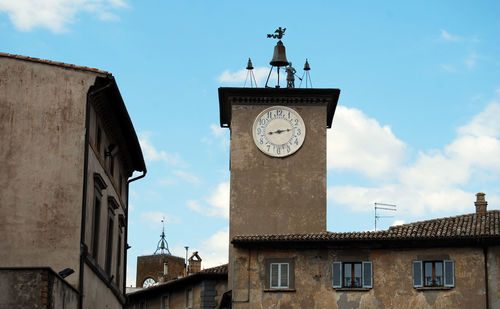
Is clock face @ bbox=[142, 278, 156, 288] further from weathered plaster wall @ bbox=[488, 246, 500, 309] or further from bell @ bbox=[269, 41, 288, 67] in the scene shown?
weathered plaster wall @ bbox=[488, 246, 500, 309]

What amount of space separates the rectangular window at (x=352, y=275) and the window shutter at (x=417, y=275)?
1529 mm

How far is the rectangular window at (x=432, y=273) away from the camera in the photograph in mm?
34500

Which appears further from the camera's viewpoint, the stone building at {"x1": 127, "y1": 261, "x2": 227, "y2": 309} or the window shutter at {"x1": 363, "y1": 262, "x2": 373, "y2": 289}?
the stone building at {"x1": 127, "y1": 261, "x2": 227, "y2": 309}

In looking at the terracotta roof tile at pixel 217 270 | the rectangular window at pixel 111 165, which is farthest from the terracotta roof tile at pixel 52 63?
the terracotta roof tile at pixel 217 270

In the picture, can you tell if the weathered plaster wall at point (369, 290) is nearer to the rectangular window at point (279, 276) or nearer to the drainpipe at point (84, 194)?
the rectangular window at point (279, 276)

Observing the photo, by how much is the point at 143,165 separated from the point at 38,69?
1135cm

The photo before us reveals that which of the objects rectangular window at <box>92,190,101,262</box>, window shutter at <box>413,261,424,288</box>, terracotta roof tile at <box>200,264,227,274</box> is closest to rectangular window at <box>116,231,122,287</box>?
rectangular window at <box>92,190,101,262</box>

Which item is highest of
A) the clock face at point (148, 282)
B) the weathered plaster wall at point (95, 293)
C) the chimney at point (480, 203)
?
the clock face at point (148, 282)

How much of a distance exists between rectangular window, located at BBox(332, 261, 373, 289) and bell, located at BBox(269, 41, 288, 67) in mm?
13042

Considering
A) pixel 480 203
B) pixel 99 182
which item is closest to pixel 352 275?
pixel 480 203

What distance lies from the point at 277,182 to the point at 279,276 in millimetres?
8014

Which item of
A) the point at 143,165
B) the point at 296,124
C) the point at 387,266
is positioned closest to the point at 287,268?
the point at 387,266

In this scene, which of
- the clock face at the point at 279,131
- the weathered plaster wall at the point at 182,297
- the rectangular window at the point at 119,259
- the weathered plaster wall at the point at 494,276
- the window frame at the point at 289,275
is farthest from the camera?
the weathered plaster wall at the point at 182,297

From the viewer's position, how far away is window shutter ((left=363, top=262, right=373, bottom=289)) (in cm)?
3506
